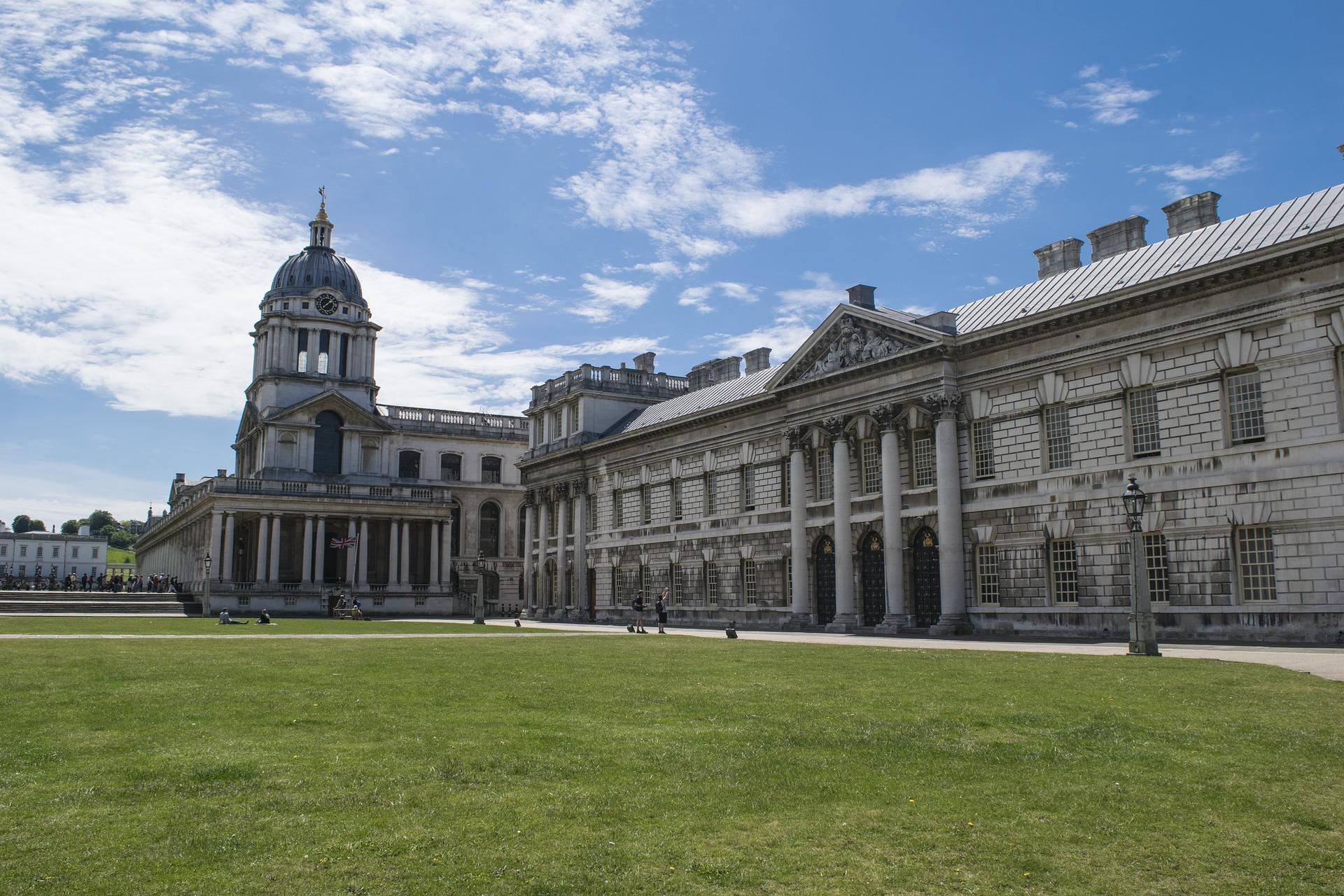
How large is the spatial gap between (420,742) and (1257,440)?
26.8 m

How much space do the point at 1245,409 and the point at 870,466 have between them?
15.0 metres

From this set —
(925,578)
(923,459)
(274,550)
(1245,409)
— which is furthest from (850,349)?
(274,550)

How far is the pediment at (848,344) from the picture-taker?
131 ft

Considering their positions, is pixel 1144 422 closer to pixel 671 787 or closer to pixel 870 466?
pixel 870 466

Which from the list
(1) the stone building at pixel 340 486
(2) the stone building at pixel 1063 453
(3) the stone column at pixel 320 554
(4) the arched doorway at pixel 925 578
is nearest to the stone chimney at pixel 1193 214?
(2) the stone building at pixel 1063 453

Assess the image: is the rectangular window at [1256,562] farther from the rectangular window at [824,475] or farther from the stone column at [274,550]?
the stone column at [274,550]

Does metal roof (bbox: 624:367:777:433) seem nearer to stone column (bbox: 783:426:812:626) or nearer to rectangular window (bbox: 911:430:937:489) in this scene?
stone column (bbox: 783:426:812:626)

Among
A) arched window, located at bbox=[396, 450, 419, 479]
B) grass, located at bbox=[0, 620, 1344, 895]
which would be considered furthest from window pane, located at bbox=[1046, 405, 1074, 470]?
arched window, located at bbox=[396, 450, 419, 479]

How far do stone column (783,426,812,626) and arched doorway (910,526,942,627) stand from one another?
20.8 ft

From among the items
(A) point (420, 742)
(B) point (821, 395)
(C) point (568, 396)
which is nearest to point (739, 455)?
(B) point (821, 395)

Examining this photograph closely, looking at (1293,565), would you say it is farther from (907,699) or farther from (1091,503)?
(907,699)

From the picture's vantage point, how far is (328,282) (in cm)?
8844

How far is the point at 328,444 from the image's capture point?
84188 millimetres

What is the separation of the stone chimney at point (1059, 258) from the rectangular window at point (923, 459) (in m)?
7.28
